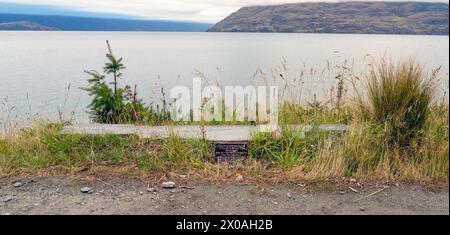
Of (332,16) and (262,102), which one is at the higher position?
(332,16)

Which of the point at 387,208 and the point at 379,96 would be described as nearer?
the point at 387,208

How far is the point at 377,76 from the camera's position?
4.88 m

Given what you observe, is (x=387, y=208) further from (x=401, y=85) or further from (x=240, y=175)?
(x=401, y=85)

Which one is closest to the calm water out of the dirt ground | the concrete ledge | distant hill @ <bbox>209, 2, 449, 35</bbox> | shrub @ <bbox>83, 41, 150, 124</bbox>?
shrub @ <bbox>83, 41, 150, 124</bbox>

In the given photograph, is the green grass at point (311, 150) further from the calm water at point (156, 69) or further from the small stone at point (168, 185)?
the calm water at point (156, 69)

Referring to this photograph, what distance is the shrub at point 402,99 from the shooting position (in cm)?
449

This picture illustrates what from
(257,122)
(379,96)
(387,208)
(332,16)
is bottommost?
(387,208)

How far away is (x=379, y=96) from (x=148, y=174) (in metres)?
2.92

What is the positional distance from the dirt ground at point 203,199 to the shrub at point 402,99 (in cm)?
87

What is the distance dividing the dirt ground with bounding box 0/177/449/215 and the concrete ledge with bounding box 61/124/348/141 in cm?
107

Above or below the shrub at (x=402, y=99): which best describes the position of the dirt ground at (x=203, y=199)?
below

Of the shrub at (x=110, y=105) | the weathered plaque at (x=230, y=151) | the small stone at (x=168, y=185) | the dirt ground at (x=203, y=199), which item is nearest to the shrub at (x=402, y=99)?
the dirt ground at (x=203, y=199)

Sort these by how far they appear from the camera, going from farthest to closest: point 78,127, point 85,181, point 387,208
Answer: point 78,127
point 85,181
point 387,208

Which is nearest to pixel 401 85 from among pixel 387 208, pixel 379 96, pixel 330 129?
A: pixel 379 96
